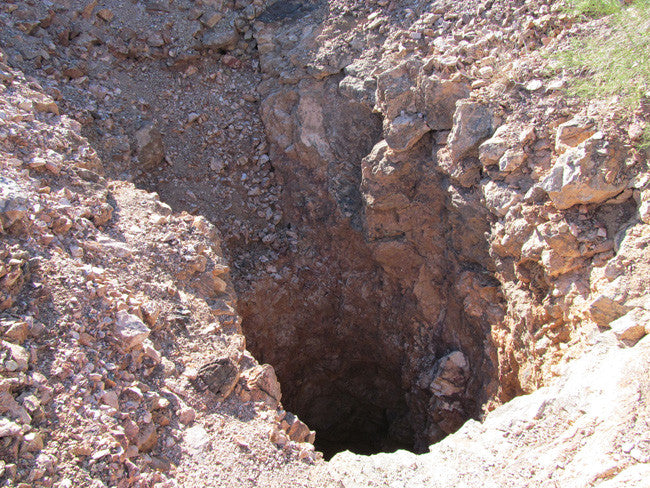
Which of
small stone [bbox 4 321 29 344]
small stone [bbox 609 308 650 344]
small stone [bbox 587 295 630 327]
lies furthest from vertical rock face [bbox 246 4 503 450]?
small stone [bbox 4 321 29 344]

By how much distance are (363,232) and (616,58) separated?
9.64 ft

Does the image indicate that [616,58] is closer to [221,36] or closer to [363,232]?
[363,232]

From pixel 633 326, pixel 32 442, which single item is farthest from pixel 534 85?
pixel 32 442

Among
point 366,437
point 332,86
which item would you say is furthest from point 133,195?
point 366,437

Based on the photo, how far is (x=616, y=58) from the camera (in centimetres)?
356

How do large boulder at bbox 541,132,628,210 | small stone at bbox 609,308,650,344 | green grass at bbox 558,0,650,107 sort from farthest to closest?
1. green grass at bbox 558,0,650,107
2. large boulder at bbox 541,132,628,210
3. small stone at bbox 609,308,650,344

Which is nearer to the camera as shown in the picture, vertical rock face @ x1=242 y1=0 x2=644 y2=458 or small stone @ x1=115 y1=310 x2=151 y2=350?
small stone @ x1=115 y1=310 x2=151 y2=350

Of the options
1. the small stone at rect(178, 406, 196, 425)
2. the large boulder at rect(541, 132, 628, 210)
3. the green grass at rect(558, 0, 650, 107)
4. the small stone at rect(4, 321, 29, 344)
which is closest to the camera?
the small stone at rect(4, 321, 29, 344)

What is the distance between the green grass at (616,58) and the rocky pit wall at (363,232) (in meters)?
0.17

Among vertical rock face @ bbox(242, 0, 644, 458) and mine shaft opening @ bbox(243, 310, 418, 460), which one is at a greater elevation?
A: vertical rock face @ bbox(242, 0, 644, 458)

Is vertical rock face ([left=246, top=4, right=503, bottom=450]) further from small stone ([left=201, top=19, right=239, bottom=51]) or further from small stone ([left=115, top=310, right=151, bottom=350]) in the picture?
small stone ([left=115, top=310, right=151, bottom=350])

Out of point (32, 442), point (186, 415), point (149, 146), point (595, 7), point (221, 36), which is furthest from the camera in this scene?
point (221, 36)

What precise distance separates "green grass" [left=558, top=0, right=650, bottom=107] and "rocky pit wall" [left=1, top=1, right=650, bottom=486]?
174mm

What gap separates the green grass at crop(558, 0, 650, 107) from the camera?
3422mm
